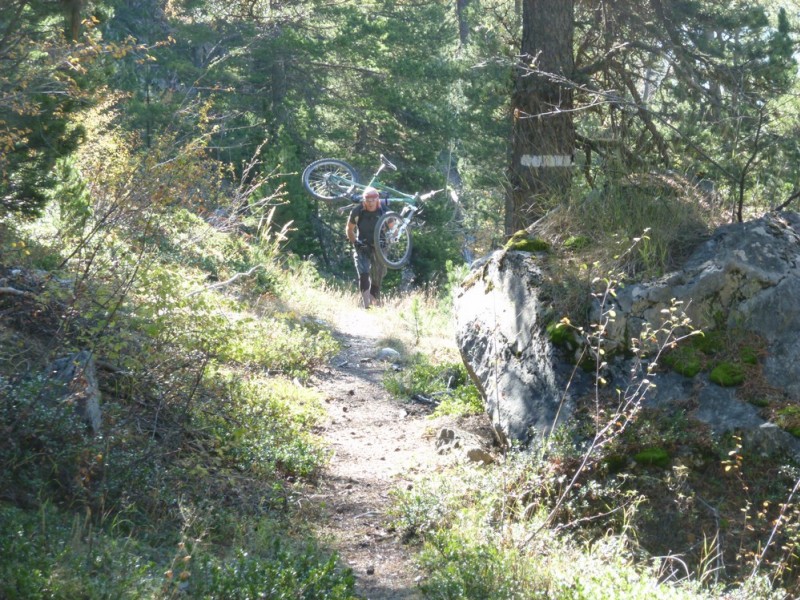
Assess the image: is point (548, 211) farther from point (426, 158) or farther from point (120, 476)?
point (426, 158)

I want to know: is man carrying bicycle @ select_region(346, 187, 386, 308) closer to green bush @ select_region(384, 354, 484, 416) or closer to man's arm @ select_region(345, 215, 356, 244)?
man's arm @ select_region(345, 215, 356, 244)

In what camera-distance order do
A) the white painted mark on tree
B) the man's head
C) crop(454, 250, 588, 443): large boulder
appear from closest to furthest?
crop(454, 250, 588, 443): large boulder → the white painted mark on tree → the man's head

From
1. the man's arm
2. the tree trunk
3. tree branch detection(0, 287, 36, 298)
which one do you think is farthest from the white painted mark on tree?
tree branch detection(0, 287, 36, 298)

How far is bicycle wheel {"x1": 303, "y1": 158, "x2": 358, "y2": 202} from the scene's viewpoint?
56.3 feet

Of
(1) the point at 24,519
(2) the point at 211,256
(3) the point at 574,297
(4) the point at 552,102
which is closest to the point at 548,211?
(3) the point at 574,297

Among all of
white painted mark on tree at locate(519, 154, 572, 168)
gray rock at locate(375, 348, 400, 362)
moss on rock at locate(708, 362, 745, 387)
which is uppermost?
white painted mark on tree at locate(519, 154, 572, 168)

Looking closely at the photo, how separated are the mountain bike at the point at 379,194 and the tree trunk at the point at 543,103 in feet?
16.8

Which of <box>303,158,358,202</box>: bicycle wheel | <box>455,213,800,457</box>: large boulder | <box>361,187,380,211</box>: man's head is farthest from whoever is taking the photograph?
<box>303,158,358,202</box>: bicycle wheel

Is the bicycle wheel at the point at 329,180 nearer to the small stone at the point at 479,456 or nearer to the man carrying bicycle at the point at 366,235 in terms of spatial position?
the man carrying bicycle at the point at 366,235

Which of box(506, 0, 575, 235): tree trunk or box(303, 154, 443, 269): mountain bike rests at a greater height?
box(506, 0, 575, 235): tree trunk

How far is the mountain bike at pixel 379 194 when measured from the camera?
48.8 ft

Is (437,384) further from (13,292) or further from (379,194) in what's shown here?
(379,194)

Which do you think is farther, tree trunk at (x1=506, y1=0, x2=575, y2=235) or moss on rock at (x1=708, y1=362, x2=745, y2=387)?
tree trunk at (x1=506, y1=0, x2=575, y2=235)

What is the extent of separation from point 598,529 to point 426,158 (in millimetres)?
20934
